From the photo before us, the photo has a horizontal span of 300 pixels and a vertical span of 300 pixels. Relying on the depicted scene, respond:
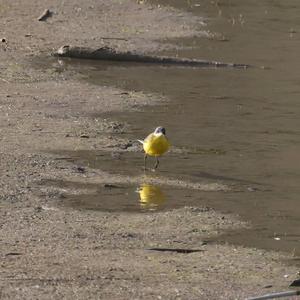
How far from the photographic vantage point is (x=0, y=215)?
11.0 meters

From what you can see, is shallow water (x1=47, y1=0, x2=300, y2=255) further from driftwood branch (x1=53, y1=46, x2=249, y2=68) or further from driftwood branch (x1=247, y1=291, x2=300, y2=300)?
driftwood branch (x1=247, y1=291, x2=300, y2=300)

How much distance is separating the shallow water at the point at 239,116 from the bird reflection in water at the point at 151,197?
8 cm

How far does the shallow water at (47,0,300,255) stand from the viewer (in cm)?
1213

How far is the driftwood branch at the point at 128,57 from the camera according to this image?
64.0 ft

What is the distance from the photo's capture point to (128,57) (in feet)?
64.2

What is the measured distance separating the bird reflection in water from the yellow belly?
27.2 inches

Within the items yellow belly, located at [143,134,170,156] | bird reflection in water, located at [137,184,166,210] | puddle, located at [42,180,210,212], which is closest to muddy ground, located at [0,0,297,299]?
puddle, located at [42,180,210,212]

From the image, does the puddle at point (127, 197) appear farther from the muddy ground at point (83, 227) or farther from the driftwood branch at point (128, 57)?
the driftwood branch at point (128, 57)

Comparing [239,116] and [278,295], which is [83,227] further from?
[239,116]

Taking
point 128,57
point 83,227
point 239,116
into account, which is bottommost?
point 83,227

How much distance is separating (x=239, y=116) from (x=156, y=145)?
3.36 metres

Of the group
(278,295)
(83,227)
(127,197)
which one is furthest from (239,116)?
(278,295)

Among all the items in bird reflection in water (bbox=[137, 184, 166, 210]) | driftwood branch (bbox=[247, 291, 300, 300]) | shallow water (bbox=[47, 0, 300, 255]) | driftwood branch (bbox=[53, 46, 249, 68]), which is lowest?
bird reflection in water (bbox=[137, 184, 166, 210])

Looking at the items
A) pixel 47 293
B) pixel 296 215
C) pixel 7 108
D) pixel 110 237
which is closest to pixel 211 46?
pixel 7 108
